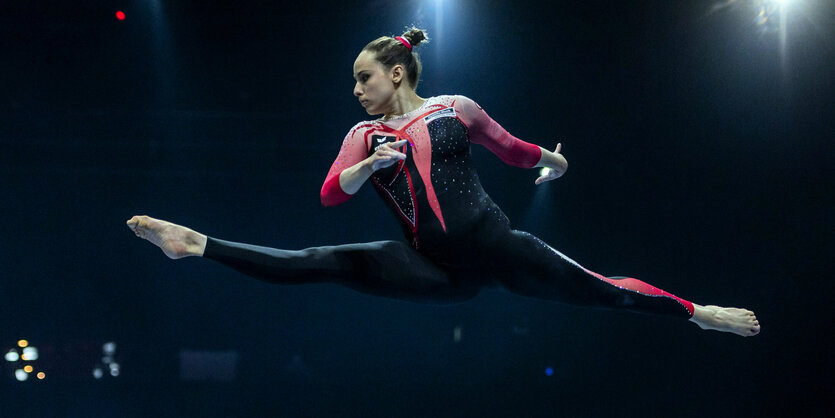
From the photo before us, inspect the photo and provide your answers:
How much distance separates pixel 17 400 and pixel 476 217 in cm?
290

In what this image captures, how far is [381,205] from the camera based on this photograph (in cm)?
386

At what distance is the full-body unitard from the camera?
213 centimetres

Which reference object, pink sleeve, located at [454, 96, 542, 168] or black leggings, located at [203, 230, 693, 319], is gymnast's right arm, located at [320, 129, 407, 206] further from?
pink sleeve, located at [454, 96, 542, 168]

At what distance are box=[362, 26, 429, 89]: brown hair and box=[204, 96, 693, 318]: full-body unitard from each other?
149 millimetres

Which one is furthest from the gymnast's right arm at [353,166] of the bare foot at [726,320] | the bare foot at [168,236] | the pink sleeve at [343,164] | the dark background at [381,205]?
the dark background at [381,205]

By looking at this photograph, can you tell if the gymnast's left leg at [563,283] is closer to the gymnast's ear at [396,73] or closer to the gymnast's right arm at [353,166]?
the gymnast's right arm at [353,166]

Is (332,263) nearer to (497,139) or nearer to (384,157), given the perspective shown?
(384,157)

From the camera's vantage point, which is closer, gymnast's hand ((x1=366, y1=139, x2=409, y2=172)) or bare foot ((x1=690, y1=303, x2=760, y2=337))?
gymnast's hand ((x1=366, y1=139, x2=409, y2=172))

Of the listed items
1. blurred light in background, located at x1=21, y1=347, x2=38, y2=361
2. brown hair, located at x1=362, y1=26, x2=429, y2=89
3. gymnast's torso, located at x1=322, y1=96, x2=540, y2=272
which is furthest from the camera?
blurred light in background, located at x1=21, y1=347, x2=38, y2=361

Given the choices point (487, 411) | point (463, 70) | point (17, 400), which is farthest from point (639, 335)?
point (17, 400)

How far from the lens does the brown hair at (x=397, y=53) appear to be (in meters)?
2.26

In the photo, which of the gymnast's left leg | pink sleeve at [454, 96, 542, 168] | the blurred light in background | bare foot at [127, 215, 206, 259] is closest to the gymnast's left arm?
pink sleeve at [454, 96, 542, 168]

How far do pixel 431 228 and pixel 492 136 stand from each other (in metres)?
0.43

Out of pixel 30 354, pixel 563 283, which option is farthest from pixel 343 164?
pixel 30 354
